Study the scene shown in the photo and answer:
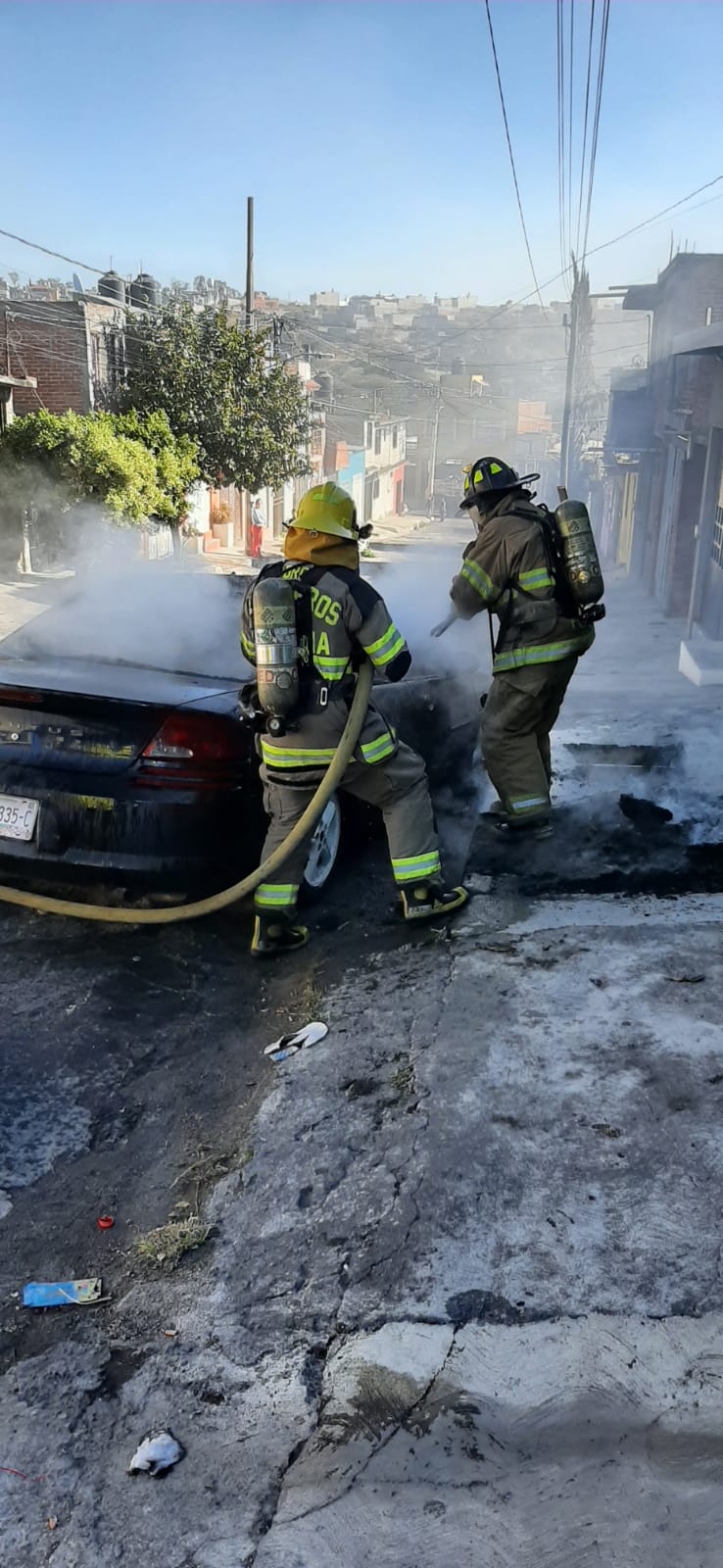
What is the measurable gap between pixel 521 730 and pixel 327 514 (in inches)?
65.8

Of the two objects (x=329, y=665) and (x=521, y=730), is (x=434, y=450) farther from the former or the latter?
(x=329, y=665)

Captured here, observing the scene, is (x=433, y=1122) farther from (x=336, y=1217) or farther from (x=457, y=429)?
(x=457, y=429)

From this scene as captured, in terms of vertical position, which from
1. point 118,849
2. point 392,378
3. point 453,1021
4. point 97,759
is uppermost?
point 392,378

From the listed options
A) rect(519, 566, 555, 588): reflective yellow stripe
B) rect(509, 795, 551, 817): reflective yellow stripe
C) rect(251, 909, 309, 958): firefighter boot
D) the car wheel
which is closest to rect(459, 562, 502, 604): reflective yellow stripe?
rect(519, 566, 555, 588): reflective yellow stripe

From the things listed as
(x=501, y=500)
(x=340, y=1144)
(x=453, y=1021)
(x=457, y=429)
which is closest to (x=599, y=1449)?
(x=340, y=1144)

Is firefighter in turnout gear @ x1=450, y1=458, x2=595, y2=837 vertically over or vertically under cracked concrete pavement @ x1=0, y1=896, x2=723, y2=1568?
over

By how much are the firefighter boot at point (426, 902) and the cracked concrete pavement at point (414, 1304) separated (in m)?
0.57

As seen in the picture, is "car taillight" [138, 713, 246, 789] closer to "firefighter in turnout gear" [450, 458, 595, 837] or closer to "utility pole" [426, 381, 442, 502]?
"firefighter in turnout gear" [450, 458, 595, 837]

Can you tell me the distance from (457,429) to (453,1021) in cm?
8165

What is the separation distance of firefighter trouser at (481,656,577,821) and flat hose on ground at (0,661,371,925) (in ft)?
Result: 4.28

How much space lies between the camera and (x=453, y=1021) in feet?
11.0

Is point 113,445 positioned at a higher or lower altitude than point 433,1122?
higher

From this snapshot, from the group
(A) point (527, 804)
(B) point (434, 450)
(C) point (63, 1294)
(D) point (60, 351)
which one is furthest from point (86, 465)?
(B) point (434, 450)

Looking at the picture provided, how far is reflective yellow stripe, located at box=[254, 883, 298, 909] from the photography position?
162 inches
